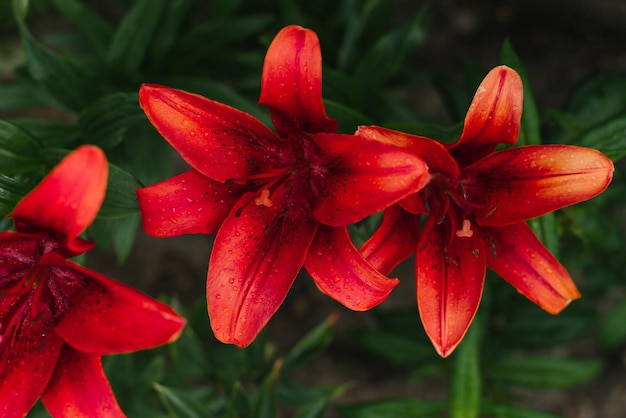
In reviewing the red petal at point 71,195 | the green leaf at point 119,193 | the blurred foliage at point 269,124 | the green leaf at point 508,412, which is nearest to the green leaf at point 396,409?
the blurred foliage at point 269,124

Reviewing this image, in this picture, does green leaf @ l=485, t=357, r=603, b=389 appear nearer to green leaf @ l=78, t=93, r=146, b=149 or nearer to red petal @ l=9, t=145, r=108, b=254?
green leaf @ l=78, t=93, r=146, b=149

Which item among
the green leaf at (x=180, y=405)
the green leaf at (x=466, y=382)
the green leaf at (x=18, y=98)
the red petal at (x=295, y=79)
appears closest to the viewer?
the red petal at (x=295, y=79)

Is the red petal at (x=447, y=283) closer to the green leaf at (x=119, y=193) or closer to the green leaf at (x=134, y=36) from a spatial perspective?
the green leaf at (x=119, y=193)

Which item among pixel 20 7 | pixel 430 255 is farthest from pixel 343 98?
pixel 20 7

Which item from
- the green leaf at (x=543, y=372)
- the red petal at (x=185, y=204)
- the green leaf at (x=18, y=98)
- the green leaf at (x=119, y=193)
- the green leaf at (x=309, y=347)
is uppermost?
the red petal at (x=185, y=204)

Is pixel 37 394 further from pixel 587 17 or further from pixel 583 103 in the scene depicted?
pixel 587 17

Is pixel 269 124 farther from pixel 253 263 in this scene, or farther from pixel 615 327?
pixel 615 327
